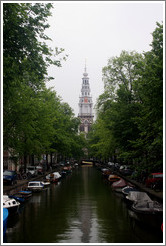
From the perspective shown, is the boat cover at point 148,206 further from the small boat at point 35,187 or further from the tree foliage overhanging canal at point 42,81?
the small boat at point 35,187

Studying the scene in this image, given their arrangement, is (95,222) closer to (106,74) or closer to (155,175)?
(155,175)

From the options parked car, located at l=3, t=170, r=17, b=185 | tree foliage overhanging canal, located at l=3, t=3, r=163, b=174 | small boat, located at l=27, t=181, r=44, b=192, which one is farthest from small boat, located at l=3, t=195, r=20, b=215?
small boat, located at l=27, t=181, r=44, b=192

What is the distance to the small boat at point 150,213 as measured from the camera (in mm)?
21812

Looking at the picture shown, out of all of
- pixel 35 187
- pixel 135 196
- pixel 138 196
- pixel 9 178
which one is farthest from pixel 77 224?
pixel 9 178

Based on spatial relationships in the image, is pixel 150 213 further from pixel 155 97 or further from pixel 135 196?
pixel 155 97

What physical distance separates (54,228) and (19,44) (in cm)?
1194

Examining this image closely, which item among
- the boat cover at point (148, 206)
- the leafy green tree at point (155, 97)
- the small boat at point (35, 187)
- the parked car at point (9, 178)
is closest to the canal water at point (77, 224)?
the boat cover at point (148, 206)

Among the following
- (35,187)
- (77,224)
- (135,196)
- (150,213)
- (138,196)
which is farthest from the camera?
(35,187)

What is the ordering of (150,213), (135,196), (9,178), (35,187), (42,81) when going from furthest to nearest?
(35,187), (9,178), (42,81), (135,196), (150,213)

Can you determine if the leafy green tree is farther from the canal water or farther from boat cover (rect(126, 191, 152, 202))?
the canal water

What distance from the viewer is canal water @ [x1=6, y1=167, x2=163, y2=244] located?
60.6 feet

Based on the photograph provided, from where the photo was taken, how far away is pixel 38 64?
21641mm

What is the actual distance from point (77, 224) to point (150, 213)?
5.05 meters

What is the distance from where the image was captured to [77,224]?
2261 centimetres
